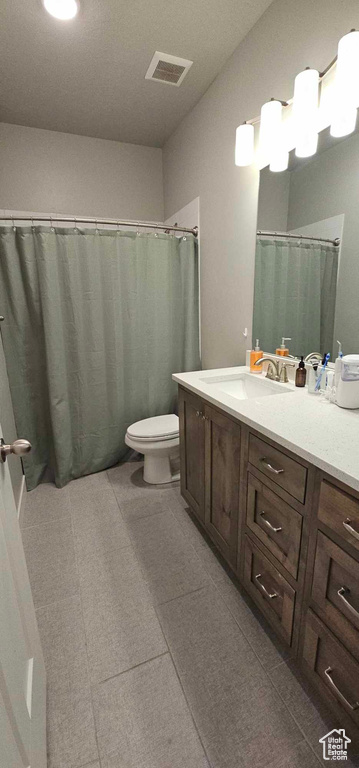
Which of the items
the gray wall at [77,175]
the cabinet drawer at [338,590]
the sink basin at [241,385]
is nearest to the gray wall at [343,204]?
the sink basin at [241,385]

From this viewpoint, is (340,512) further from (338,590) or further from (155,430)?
(155,430)

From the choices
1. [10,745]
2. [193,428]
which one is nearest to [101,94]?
[193,428]

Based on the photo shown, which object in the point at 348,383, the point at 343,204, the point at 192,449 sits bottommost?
the point at 192,449

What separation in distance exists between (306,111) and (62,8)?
1168 millimetres

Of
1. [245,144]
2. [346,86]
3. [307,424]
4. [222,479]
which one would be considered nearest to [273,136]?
[245,144]

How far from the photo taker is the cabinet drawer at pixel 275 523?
0.97 metres

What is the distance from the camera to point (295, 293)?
1.57 meters

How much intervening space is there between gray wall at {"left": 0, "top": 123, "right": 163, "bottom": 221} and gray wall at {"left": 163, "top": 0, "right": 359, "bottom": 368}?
0.21 metres

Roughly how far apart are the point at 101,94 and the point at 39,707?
9.61 feet

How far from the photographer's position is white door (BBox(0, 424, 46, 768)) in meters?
0.62

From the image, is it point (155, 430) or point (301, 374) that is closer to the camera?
point (301, 374)

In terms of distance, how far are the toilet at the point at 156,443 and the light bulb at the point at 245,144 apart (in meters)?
1.56

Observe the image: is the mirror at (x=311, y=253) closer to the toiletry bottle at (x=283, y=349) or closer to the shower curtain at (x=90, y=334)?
the toiletry bottle at (x=283, y=349)

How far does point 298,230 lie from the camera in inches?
58.6
